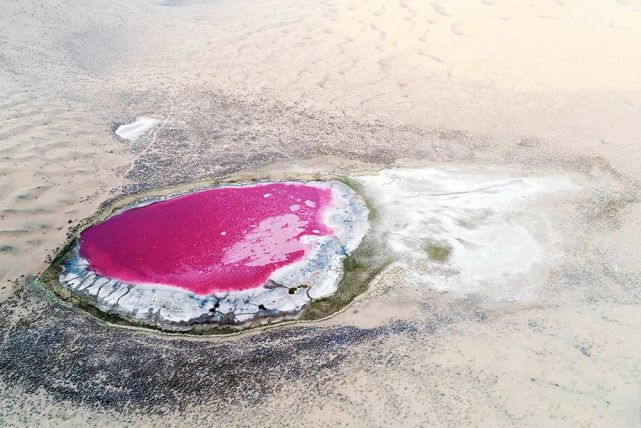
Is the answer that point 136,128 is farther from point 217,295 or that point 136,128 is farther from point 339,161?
point 217,295

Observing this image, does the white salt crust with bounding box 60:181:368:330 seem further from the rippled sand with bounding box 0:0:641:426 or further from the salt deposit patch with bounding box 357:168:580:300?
the salt deposit patch with bounding box 357:168:580:300

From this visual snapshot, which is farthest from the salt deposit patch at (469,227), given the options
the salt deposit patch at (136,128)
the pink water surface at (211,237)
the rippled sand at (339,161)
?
the salt deposit patch at (136,128)

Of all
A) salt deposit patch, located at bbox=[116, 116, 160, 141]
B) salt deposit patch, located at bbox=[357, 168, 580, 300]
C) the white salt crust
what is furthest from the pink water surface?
salt deposit patch, located at bbox=[116, 116, 160, 141]

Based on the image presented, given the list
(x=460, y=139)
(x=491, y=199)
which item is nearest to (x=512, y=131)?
(x=460, y=139)

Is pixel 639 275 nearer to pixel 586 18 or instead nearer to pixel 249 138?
pixel 249 138

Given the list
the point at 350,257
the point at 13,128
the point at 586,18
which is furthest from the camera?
the point at 586,18

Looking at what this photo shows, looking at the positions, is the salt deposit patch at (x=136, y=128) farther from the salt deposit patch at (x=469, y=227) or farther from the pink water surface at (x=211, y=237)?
the salt deposit patch at (x=469, y=227)
